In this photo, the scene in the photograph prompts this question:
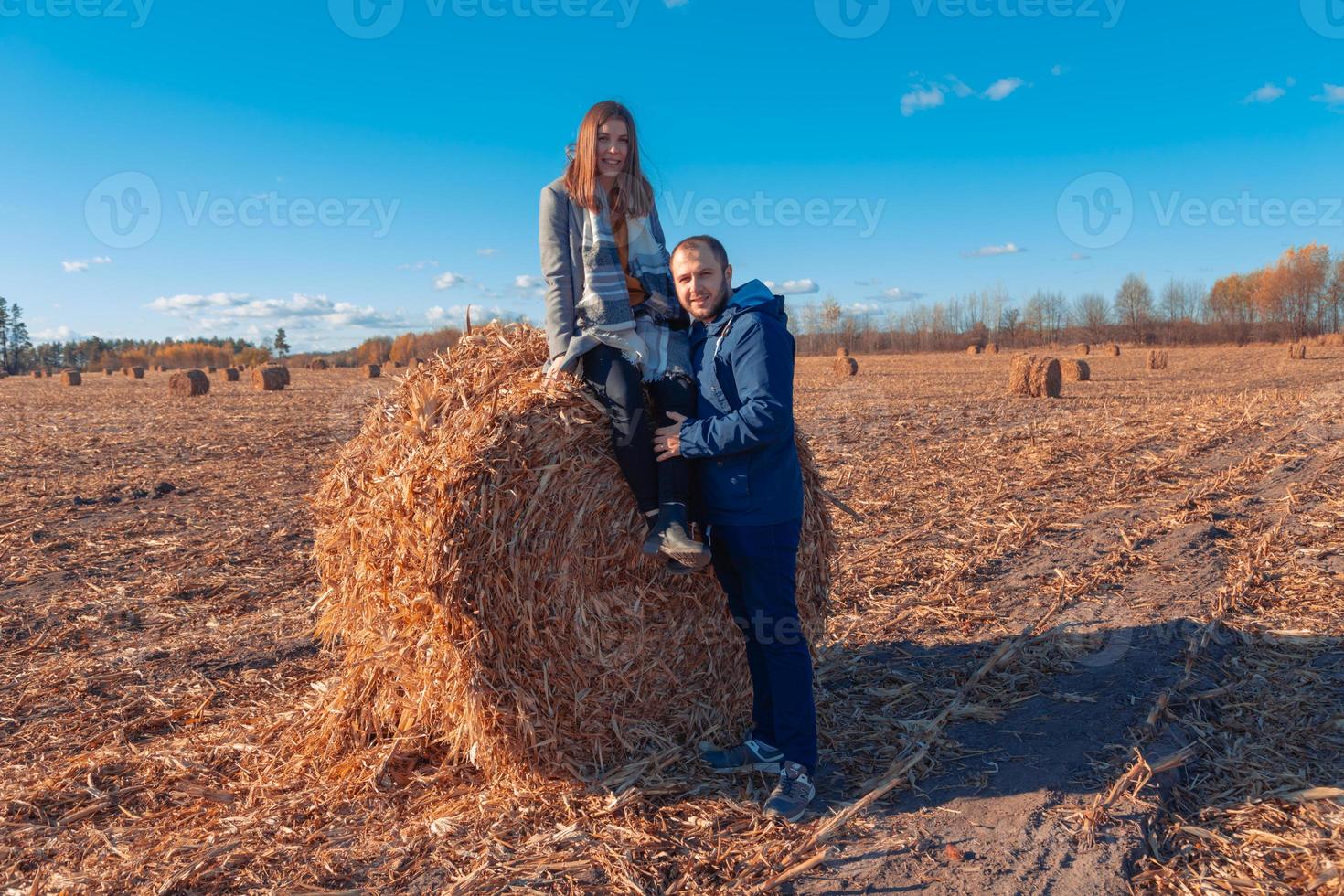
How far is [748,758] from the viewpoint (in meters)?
4.05

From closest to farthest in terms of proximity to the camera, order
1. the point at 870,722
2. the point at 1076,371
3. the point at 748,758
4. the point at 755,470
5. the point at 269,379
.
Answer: the point at 755,470
the point at 748,758
the point at 870,722
the point at 1076,371
the point at 269,379

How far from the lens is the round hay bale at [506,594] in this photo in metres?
3.82

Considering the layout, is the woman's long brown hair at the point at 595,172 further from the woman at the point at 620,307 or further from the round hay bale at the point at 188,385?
the round hay bale at the point at 188,385

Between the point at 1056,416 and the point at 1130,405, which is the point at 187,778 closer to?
the point at 1056,416

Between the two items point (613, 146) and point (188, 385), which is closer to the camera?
point (613, 146)

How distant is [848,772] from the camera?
4035 mm

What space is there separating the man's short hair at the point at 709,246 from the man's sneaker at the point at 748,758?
86.1 inches

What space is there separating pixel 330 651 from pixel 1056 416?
13.6 meters

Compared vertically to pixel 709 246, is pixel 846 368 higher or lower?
lower

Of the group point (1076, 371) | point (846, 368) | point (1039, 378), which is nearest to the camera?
point (1039, 378)

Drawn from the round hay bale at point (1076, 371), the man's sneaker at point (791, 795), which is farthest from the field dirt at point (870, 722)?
the round hay bale at point (1076, 371)

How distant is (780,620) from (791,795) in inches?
28.2

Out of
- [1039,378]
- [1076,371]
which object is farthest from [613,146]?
[1076,371]

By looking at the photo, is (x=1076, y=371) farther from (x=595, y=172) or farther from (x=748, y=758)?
(x=595, y=172)
